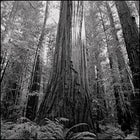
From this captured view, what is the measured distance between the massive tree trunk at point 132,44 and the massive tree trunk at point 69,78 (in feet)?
5.91

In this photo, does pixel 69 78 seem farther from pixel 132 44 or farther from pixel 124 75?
pixel 124 75

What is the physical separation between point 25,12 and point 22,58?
169 inches

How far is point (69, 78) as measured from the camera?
6.91 ft

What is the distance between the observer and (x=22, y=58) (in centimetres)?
682

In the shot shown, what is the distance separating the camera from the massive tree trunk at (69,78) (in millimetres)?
1853

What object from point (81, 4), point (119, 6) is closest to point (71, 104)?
point (81, 4)

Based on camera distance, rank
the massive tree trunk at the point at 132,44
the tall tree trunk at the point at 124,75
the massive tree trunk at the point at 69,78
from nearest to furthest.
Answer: the massive tree trunk at the point at 69,78 → the massive tree trunk at the point at 132,44 → the tall tree trunk at the point at 124,75

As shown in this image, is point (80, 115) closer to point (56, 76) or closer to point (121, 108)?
point (56, 76)

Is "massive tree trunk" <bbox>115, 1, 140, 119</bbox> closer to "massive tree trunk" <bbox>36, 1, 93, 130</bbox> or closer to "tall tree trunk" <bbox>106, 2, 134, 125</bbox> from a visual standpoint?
"tall tree trunk" <bbox>106, 2, 134, 125</bbox>

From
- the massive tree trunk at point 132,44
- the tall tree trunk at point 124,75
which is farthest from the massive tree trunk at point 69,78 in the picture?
the tall tree trunk at point 124,75

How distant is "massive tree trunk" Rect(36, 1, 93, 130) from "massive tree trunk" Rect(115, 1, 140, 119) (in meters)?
1.80

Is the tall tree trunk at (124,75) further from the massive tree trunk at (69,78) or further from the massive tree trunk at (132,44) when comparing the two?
the massive tree trunk at (69,78)

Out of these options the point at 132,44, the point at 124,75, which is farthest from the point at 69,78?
the point at 124,75

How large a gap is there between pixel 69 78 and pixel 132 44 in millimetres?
2725
